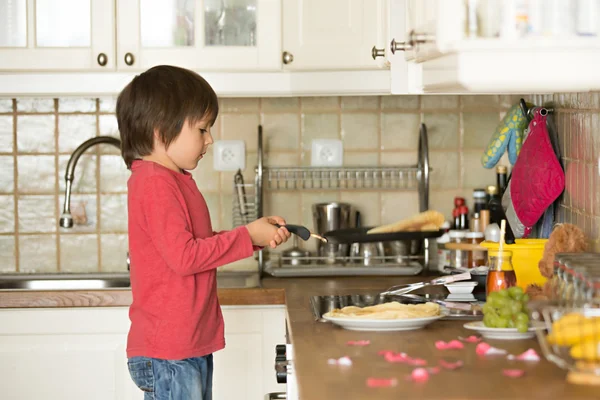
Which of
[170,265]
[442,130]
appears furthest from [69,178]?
[442,130]

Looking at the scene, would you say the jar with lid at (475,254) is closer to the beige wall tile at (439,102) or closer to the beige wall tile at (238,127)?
the beige wall tile at (439,102)

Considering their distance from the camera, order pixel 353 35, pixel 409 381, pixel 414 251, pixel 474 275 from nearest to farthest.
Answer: pixel 409 381
pixel 474 275
pixel 353 35
pixel 414 251

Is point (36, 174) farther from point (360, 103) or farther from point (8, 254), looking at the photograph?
point (360, 103)

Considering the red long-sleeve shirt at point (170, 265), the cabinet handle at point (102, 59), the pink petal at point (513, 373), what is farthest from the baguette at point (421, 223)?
the pink petal at point (513, 373)

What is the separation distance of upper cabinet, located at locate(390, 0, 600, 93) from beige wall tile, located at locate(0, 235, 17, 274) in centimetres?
206

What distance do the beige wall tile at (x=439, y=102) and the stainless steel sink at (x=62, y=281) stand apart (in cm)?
113

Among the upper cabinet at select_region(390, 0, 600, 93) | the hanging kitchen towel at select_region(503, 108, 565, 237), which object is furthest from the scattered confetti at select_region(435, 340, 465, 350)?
the hanging kitchen towel at select_region(503, 108, 565, 237)

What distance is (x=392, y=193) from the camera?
3.08 metres

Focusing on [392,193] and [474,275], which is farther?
[392,193]

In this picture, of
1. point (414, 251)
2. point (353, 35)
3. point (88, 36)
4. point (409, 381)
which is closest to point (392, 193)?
point (414, 251)

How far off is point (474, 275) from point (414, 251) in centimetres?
82

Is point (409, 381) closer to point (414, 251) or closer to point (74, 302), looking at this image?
point (74, 302)

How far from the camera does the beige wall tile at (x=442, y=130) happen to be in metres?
3.07

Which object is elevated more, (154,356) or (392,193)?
(392,193)
